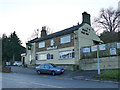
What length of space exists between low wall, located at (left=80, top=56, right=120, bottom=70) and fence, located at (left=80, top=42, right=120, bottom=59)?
60 centimetres

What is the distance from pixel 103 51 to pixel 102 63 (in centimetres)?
A: 170

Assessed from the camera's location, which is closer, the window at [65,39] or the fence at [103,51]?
the fence at [103,51]

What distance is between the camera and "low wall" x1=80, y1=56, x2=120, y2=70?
18828mm

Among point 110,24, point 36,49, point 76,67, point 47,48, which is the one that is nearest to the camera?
point 76,67

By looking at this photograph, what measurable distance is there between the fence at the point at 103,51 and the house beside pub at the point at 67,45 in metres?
1.06

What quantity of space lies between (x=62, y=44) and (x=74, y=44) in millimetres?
2752

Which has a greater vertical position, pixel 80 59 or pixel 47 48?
pixel 47 48

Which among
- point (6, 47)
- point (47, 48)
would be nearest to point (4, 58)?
point (6, 47)

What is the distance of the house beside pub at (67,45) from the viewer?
2381 cm

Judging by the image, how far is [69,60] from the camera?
24.1 m

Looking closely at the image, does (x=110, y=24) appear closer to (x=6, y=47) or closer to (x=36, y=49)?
(x=36, y=49)

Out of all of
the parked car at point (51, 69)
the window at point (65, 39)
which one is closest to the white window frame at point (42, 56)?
the window at point (65, 39)

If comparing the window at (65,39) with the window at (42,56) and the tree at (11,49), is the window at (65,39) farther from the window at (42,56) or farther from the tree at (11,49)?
the tree at (11,49)

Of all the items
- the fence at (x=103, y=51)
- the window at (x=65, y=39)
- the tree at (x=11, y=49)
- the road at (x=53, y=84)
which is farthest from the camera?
the tree at (x=11, y=49)
